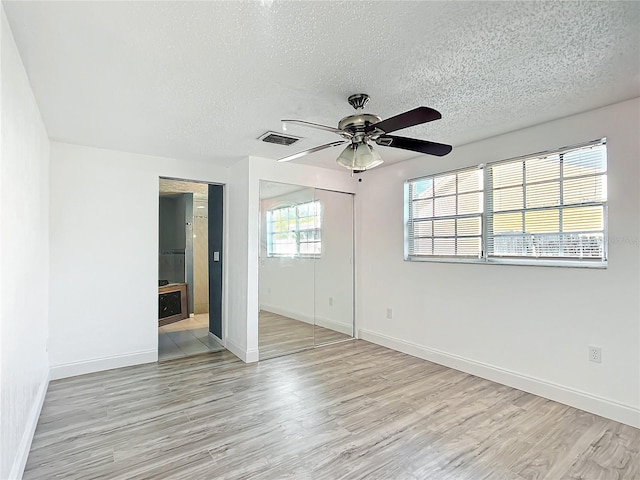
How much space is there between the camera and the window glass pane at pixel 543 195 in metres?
2.93

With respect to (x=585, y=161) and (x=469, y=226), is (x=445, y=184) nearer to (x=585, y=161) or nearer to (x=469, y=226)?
(x=469, y=226)

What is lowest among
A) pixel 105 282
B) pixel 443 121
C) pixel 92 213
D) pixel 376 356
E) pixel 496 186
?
pixel 376 356

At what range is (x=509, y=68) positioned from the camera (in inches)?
79.8

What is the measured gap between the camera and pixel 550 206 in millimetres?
2961

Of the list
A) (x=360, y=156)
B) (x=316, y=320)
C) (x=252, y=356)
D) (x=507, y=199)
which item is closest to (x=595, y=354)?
(x=507, y=199)

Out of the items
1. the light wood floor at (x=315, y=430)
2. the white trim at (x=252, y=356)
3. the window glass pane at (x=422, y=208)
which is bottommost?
the light wood floor at (x=315, y=430)

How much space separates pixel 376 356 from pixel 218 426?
2.10m

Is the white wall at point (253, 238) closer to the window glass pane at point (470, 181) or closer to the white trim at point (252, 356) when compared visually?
the white trim at point (252, 356)

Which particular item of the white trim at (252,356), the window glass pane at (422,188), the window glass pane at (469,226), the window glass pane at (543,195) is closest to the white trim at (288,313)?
the white trim at (252,356)

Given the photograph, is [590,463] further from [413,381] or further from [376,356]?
[376,356]

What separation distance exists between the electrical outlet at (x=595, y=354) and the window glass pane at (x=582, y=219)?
36.3 inches

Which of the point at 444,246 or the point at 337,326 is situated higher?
the point at 444,246

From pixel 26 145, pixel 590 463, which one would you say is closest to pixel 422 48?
pixel 26 145

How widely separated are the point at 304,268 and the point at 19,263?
121 inches
